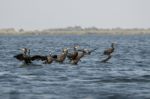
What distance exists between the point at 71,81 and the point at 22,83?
2.66 meters

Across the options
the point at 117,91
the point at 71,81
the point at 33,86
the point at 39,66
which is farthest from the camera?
the point at 39,66

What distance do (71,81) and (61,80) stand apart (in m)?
0.75

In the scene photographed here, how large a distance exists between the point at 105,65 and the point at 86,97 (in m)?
17.8

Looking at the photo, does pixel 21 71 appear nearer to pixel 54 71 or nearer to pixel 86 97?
pixel 54 71

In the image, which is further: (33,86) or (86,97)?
(33,86)

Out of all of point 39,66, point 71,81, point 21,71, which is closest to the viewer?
point 71,81

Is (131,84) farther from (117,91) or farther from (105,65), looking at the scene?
(105,65)

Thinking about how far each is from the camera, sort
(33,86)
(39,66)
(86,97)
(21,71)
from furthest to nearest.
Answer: (39,66), (21,71), (33,86), (86,97)

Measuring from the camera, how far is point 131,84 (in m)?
28.8

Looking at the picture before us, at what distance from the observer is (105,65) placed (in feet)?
137

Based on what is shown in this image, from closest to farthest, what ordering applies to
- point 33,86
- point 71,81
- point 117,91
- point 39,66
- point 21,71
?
point 117,91
point 33,86
point 71,81
point 21,71
point 39,66

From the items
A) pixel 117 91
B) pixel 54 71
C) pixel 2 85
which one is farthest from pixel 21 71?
pixel 117 91

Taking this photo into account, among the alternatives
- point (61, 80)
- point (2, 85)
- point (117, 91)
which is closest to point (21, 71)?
point (61, 80)

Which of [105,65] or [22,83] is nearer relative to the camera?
[22,83]
